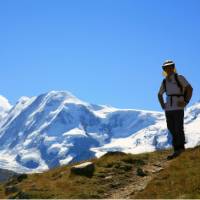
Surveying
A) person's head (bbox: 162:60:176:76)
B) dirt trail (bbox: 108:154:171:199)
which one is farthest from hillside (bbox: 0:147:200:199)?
person's head (bbox: 162:60:176:76)

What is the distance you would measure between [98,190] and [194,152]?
394 cm

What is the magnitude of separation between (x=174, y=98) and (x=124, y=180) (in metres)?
3.88

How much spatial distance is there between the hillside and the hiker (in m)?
1.08

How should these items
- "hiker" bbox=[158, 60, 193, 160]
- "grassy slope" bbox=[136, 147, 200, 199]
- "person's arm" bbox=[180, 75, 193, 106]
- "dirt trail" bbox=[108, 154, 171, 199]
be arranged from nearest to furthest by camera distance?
"grassy slope" bbox=[136, 147, 200, 199] < "dirt trail" bbox=[108, 154, 171, 199] < "person's arm" bbox=[180, 75, 193, 106] < "hiker" bbox=[158, 60, 193, 160]

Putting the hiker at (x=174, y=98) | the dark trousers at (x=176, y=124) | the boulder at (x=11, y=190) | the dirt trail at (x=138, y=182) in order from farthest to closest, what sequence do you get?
1. the boulder at (x=11, y=190)
2. the dark trousers at (x=176, y=124)
3. the hiker at (x=174, y=98)
4. the dirt trail at (x=138, y=182)

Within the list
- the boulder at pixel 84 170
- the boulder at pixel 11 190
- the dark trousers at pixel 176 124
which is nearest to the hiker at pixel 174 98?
the dark trousers at pixel 176 124

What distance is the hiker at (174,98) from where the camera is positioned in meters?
23.0

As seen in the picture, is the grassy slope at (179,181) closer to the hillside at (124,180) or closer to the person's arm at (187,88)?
the hillside at (124,180)

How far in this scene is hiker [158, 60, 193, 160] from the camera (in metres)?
23.0

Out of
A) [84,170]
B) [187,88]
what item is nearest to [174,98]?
[187,88]

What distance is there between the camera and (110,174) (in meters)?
24.0

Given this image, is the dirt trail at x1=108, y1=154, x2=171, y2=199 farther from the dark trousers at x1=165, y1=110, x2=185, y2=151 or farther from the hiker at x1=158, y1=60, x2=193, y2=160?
the hiker at x1=158, y1=60, x2=193, y2=160

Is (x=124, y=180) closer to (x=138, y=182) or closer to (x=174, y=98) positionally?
(x=138, y=182)

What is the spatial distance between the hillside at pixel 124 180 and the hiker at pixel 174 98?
3.54 ft
